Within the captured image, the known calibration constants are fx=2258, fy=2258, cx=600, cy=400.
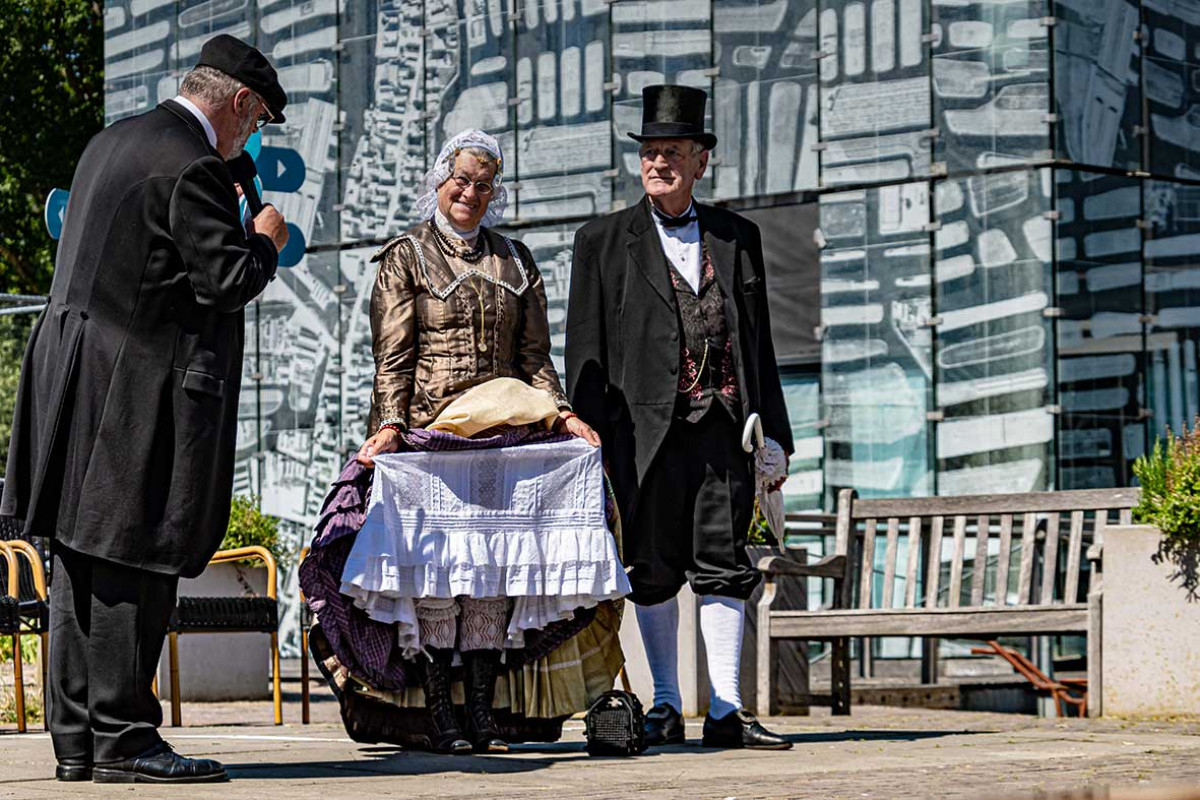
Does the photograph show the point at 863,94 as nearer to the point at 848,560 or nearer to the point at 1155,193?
the point at 1155,193

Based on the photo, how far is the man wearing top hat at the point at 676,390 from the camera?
7.31m

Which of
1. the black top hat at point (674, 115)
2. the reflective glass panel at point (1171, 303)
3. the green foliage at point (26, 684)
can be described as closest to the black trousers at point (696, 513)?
the black top hat at point (674, 115)

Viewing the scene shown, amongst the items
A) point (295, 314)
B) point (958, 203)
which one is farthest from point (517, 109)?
point (958, 203)

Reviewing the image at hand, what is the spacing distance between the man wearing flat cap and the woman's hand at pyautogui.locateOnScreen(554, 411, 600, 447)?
5.17 feet

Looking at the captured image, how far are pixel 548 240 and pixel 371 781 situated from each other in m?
11.5

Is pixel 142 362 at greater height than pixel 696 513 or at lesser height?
greater

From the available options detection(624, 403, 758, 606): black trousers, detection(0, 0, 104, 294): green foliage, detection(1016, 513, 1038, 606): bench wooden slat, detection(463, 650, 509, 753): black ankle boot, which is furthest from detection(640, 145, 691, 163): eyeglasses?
detection(0, 0, 104, 294): green foliage

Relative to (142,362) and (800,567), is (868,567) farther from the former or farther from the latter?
(142,362)

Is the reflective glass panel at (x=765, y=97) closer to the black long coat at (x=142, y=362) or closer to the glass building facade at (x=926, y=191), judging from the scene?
the glass building facade at (x=926, y=191)

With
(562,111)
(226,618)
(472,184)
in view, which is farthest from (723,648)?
(562,111)

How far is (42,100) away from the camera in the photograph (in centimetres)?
2923

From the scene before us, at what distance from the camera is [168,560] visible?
18.7 feet

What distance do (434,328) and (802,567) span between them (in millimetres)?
3481

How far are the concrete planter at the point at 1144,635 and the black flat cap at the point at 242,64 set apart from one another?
455 centimetres
